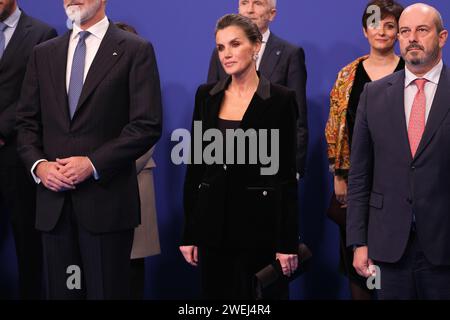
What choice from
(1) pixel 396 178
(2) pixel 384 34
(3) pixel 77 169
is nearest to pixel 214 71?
(2) pixel 384 34

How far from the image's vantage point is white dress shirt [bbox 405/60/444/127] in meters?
3.66

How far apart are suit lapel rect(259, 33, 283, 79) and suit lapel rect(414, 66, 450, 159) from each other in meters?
1.58

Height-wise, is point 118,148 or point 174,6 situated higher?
point 174,6

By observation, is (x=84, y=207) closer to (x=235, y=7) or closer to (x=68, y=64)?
(x=68, y=64)

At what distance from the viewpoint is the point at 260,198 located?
12.8ft

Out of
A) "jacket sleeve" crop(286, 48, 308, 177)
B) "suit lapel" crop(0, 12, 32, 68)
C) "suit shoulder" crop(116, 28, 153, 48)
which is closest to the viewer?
"suit shoulder" crop(116, 28, 153, 48)

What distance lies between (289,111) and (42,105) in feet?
3.70

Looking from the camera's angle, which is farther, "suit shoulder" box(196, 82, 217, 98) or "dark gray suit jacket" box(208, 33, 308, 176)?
"dark gray suit jacket" box(208, 33, 308, 176)

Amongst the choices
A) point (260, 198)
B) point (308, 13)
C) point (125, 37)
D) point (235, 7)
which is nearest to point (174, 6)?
point (235, 7)

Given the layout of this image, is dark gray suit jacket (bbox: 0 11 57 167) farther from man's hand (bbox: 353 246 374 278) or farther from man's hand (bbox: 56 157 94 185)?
man's hand (bbox: 353 246 374 278)

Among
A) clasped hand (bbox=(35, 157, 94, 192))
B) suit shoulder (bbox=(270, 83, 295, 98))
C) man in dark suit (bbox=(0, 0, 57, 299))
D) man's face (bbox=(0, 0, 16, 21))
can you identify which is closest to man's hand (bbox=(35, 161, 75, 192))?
clasped hand (bbox=(35, 157, 94, 192))

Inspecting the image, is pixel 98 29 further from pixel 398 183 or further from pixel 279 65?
pixel 398 183

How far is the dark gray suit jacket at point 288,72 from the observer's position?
5.07m

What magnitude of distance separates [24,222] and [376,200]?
7.34 ft
